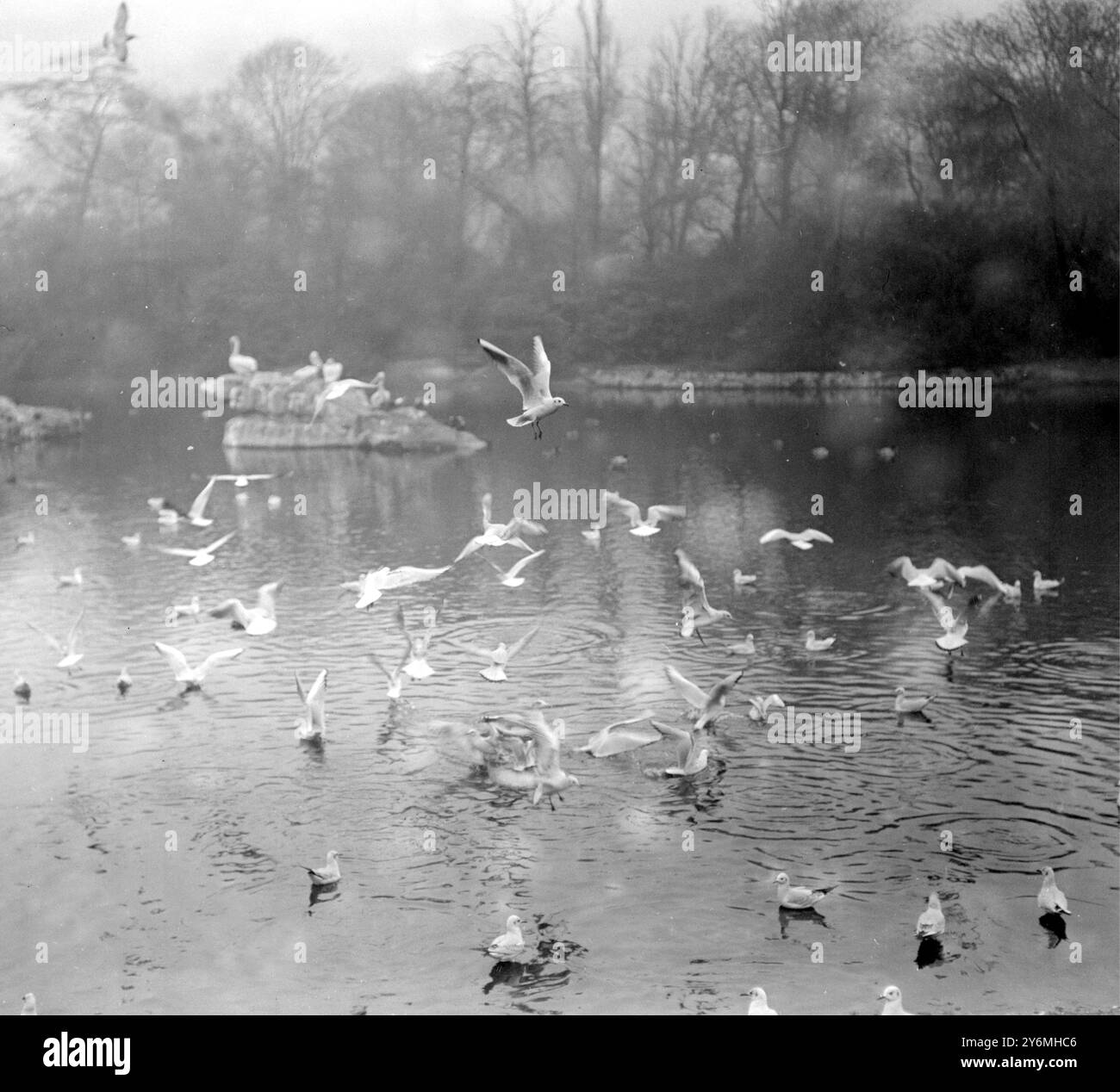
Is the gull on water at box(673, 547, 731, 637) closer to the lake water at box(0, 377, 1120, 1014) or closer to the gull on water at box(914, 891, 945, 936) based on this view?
the lake water at box(0, 377, 1120, 1014)

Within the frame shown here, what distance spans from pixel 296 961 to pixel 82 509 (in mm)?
27203

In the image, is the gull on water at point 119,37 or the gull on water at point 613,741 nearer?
the gull on water at point 613,741

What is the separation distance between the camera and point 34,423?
5825 cm

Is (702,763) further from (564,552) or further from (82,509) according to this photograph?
(82,509)

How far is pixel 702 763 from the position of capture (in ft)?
57.2

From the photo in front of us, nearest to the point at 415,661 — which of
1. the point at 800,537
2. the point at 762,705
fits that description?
the point at 762,705

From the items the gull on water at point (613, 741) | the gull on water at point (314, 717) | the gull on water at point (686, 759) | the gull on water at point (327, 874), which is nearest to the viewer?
the gull on water at point (327, 874)

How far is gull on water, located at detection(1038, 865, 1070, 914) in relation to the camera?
46.2ft

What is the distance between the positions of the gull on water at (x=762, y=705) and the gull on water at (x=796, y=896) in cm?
502

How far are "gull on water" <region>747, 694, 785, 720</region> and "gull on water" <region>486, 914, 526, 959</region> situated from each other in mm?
6577

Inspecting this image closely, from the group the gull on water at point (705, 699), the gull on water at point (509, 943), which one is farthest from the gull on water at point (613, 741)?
the gull on water at point (509, 943)

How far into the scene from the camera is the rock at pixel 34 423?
57312 mm

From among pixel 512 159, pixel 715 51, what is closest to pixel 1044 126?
pixel 715 51

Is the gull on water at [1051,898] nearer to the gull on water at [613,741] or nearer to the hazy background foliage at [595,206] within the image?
the gull on water at [613,741]
